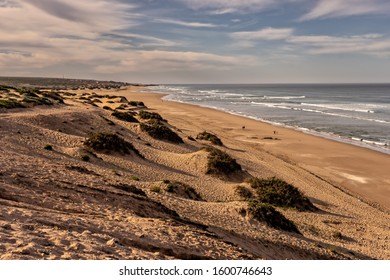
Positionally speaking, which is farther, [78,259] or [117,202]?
[117,202]

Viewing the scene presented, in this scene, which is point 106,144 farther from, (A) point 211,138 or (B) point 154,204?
(A) point 211,138

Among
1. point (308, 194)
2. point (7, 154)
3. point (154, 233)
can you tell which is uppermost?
point (7, 154)

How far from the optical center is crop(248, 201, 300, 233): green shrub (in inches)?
539

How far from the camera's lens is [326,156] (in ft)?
109

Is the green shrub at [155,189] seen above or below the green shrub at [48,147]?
below

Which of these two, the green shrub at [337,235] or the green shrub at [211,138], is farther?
the green shrub at [211,138]

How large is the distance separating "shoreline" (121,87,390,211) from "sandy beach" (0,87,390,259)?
0.56ft

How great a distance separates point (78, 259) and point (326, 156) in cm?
3017

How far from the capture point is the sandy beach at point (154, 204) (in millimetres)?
8250

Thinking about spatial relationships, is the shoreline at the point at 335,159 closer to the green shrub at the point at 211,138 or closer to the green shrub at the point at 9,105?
the green shrub at the point at 211,138

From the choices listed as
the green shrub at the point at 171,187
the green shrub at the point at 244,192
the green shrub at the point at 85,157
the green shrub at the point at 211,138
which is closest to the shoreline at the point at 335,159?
the green shrub at the point at 211,138

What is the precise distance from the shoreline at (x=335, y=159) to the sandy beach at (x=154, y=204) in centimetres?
17

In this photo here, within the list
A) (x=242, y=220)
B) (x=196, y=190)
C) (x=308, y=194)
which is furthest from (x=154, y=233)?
(x=308, y=194)
